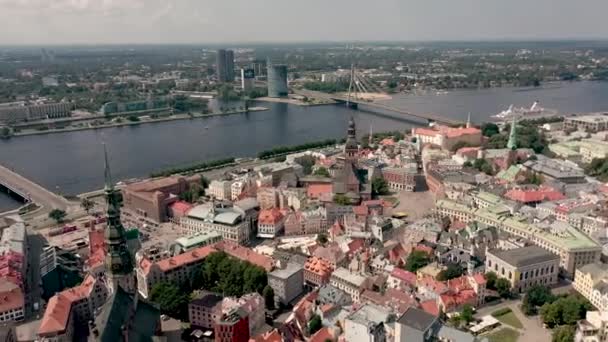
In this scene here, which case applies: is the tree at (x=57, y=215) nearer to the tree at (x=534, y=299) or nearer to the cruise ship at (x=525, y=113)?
the tree at (x=534, y=299)

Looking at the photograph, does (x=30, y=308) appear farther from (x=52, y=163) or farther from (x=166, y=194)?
(x=52, y=163)

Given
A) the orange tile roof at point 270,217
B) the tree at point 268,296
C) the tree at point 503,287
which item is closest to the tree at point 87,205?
the orange tile roof at point 270,217

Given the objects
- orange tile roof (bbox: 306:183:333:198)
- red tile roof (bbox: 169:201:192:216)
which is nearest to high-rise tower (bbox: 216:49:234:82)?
orange tile roof (bbox: 306:183:333:198)

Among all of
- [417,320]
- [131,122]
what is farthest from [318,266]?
[131,122]

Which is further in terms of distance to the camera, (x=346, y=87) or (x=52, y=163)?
(x=346, y=87)

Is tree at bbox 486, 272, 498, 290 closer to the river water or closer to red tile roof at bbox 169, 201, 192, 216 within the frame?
red tile roof at bbox 169, 201, 192, 216

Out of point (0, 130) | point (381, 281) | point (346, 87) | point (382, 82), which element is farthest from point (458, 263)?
point (382, 82)
